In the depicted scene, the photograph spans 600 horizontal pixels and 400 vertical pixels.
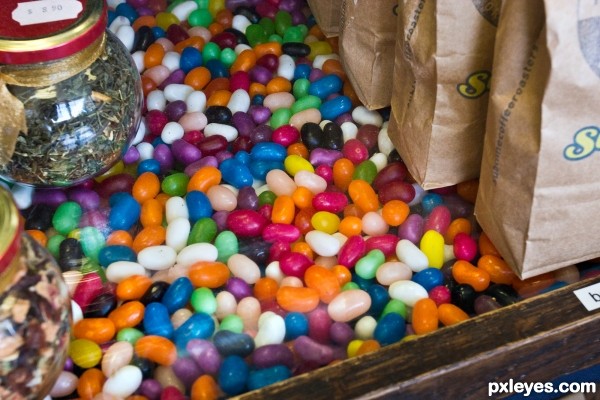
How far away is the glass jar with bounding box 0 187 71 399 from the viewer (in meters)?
0.78

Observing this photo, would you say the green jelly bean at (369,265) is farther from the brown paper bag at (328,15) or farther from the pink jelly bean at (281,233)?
the brown paper bag at (328,15)

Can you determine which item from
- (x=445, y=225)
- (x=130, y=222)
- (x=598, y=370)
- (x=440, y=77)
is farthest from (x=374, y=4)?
(x=598, y=370)

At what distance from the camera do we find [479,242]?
112 centimetres

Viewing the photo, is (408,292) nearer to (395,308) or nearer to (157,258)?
(395,308)

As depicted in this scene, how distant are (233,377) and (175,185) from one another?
1.19 feet

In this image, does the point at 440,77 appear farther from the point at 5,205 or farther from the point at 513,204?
the point at 5,205

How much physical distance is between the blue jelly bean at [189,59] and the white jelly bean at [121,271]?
464 millimetres

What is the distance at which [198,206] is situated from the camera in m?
1.13

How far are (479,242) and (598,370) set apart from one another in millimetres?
237

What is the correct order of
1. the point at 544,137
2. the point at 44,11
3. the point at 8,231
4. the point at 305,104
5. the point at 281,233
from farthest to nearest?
the point at 305,104, the point at 281,233, the point at 44,11, the point at 544,137, the point at 8,231

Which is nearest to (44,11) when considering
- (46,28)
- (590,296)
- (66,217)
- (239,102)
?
(46,28)

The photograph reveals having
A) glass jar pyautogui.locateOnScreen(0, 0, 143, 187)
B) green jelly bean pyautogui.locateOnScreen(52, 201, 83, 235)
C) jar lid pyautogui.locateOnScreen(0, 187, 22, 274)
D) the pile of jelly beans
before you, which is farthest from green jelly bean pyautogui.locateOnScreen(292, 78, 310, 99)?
jar lid pyautogui.locateOnScreen(0, 187, 22, 274)

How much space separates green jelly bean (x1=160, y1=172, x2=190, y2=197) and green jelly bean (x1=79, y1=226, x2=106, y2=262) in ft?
0.40

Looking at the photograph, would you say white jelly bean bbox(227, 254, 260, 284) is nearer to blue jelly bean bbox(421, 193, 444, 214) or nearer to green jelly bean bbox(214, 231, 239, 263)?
green jelly bean bbox(214, 231, 239, 263)
